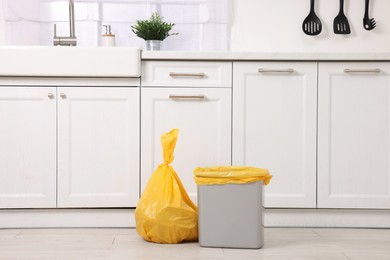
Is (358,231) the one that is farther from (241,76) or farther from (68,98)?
(68,98)

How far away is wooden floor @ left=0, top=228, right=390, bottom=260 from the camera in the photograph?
225 cm

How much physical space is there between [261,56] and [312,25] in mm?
768

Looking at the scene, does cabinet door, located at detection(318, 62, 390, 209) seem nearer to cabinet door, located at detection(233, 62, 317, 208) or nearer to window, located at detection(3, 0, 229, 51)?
cabinet door, located at detection(233, 62, 317, 208)

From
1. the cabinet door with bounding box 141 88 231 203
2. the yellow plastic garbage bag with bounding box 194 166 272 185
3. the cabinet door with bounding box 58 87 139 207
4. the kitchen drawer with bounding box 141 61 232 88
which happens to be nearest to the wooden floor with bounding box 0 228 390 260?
the cabinet door with bounding box 58 87 139 207

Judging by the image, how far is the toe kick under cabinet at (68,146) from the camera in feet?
9.21

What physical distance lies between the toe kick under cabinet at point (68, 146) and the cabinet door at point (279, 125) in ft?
1.79

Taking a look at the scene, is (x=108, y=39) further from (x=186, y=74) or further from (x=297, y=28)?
(x=297, y=28)

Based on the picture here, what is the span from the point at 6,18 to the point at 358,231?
7.36 ft

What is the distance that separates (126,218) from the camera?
2.87m

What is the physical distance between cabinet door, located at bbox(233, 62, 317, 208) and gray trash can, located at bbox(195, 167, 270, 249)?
0.49 m

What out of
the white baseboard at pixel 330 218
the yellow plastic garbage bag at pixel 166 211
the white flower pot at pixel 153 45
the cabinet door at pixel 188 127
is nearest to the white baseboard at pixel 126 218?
the white baseboard at pixel 330 218

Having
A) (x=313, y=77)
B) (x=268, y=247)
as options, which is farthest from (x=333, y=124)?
(x=268, y=247)

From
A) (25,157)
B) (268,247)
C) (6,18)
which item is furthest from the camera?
(6,18)

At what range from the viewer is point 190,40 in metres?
3.45
